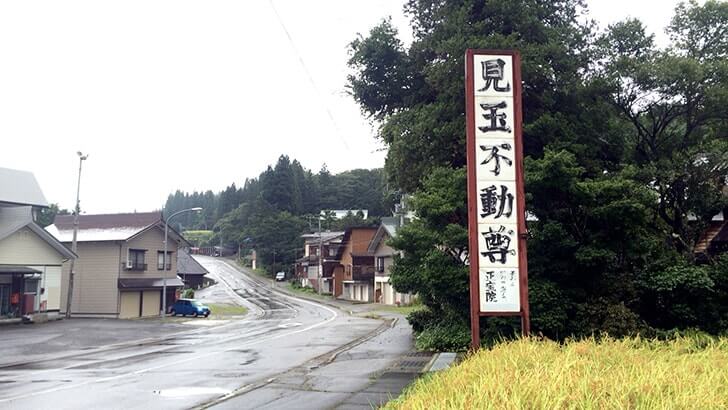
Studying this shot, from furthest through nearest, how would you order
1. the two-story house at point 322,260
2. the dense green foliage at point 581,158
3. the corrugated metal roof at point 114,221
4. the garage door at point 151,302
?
the two-story house at point 322,260, the corrugated metal roof at point 114,221, the garage door at point 151,302, the dense green foliage at point 581,158

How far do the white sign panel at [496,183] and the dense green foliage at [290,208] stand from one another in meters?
66.1

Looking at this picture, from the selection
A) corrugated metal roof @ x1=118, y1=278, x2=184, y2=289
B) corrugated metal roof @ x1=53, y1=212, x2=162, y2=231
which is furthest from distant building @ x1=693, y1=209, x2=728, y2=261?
corrugated metal roof @ x1=53, y1=212, x2=162, y2=231

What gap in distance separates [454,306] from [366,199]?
9004cm

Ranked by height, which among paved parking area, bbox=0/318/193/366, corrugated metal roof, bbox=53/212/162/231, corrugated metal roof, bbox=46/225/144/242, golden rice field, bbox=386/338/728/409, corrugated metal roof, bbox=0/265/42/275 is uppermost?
corrugated metal roof, bbox=53/212/162/231

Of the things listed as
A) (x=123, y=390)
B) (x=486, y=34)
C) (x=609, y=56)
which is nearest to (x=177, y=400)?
(x=123, y=390)

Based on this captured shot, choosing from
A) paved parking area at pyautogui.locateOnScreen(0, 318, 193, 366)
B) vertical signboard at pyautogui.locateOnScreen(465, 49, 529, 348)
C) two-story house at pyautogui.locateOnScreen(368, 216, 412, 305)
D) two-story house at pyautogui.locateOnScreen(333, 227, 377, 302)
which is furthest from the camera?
two-story house at pyautogui.locateOnScreen(333, 227, 377, 302)

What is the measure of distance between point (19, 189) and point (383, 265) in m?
33.7

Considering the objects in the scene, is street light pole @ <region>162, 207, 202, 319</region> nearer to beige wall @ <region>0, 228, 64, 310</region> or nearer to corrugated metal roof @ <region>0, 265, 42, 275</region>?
beige wall @ <region>0, 228, 64, 310</region>

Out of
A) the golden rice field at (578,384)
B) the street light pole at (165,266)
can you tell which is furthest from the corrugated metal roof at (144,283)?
the golden rice field at (578,384)

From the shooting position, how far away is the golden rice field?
17.1 feet

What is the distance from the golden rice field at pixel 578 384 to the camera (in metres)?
5.20

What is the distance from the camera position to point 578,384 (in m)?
5.73

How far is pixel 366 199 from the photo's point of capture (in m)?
110

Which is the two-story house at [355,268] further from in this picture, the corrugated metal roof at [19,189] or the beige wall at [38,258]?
the corrugated metal roof at [19,189]
